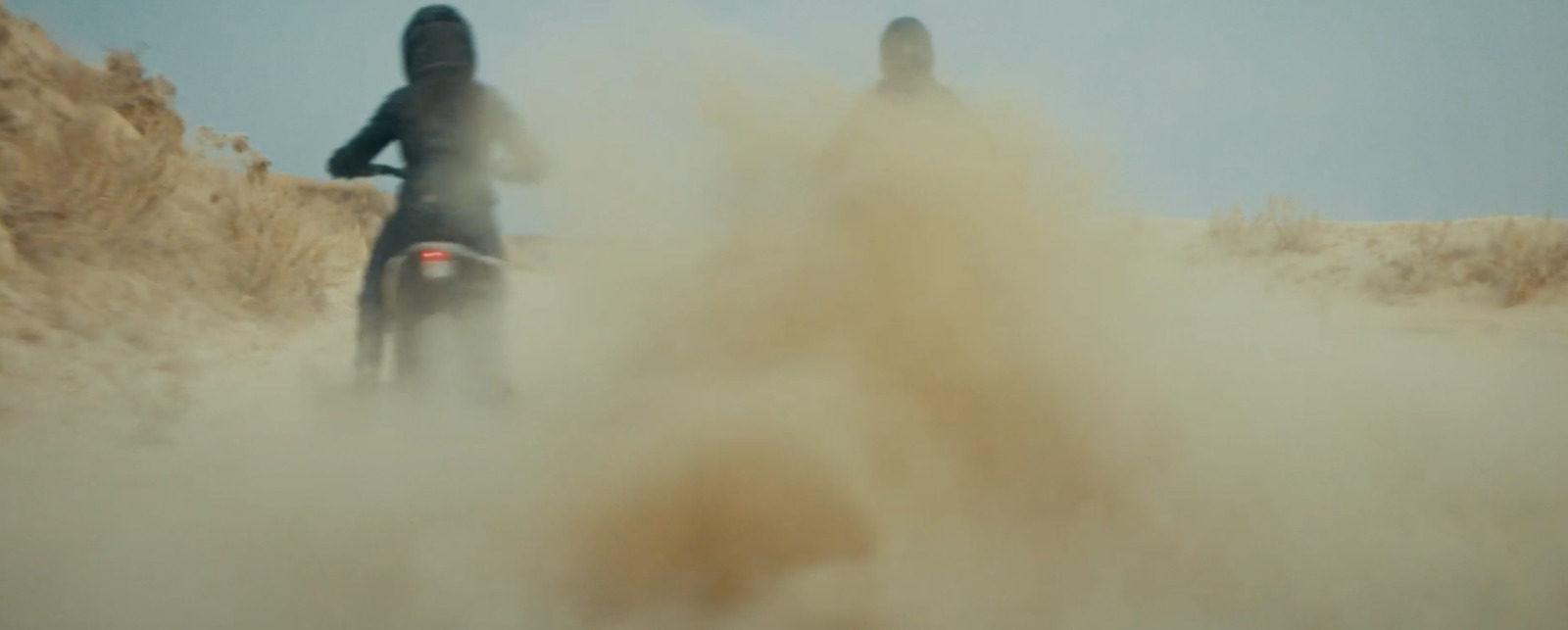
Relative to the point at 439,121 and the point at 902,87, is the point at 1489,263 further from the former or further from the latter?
the point at 439,121

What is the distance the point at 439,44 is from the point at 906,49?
84.7 inches

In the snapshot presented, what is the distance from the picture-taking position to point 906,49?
5188 mm

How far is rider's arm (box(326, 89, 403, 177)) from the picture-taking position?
169 inches

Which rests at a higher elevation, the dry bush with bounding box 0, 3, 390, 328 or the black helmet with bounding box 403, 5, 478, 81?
the dry bush with bounding box 0, 3, 390, 328

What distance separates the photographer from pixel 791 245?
4.21m

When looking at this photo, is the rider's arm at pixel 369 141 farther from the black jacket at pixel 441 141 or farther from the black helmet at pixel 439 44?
the black helmet at pixel 439 44

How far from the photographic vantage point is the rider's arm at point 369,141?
4293 mm

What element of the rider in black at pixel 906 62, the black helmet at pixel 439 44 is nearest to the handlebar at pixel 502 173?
the black helmet at pixel 439 44

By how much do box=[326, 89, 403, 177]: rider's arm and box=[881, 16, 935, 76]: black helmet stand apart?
2.23 metres

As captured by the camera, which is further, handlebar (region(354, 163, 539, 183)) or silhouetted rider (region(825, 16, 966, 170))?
silhouetted rider (region(825, 16, 966, 170))

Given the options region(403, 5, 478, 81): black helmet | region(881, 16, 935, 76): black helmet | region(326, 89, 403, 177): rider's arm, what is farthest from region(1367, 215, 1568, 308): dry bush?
region(326, 89, 403, 177): rider's arm

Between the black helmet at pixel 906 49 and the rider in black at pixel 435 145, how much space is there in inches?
73.8

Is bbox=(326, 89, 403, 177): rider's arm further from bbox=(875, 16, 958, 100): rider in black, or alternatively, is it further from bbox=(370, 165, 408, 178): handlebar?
bbox=(875, 16, 958, 100): rider in black

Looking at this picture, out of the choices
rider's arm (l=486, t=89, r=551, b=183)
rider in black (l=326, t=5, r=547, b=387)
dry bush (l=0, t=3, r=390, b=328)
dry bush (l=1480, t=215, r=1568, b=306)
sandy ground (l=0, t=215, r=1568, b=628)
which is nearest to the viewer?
sandy ground (l=0, t=215, r=1568, b=628)
